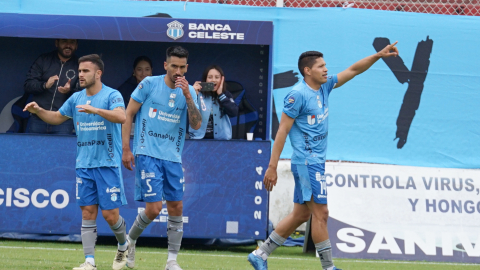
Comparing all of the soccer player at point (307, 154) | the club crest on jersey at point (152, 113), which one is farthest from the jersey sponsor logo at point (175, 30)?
the soccer player at point (307, 154)

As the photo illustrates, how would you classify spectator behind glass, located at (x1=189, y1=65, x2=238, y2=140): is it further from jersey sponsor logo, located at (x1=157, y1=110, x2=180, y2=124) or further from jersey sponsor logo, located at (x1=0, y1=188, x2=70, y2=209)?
jersey sponsor logo, located at (x1=157, y1=110, x2=180, y2=124)

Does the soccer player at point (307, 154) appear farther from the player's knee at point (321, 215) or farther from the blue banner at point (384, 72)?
the blue banner at point (384, 72)

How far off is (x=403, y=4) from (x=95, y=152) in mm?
6098

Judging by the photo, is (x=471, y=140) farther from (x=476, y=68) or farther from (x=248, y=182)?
(x=248, y=182)

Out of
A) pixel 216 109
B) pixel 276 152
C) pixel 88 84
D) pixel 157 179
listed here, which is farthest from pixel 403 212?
pixel 88 84

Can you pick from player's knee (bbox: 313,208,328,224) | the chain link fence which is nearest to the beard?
player's knee (bbox: 313,208,328,224)

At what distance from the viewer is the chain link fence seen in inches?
389

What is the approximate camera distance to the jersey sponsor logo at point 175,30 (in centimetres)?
814

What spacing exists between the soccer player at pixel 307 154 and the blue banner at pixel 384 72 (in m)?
3.64

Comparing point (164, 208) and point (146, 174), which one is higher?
point (146, 174)

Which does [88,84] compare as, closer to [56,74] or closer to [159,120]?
[159,120]

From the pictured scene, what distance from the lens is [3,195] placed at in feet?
26.9

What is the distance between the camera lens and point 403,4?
994 cm

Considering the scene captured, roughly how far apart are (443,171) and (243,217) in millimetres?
2724
